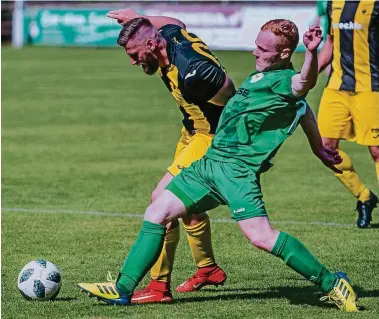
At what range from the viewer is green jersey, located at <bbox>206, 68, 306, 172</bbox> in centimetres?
664

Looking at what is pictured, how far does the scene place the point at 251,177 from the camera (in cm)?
672

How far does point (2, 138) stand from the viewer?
663 inches

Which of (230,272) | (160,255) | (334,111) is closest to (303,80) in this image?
(160,255)

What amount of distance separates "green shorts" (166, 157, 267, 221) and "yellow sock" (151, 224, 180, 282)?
588 mm

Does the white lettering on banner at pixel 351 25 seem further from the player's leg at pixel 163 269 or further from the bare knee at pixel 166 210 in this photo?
the bare knee at pixel 166 210

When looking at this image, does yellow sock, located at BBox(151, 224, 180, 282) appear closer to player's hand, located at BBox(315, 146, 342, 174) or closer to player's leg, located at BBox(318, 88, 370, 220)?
player's hand, located at BBox(315, 146, 342, 174)

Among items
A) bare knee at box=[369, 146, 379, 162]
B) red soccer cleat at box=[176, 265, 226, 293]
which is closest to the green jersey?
red soccer cleat at box=[176, 265, 226, 293]

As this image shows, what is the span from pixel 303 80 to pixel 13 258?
129 inches

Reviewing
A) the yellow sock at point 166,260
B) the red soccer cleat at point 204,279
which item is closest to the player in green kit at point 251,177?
the yellow sock at point 166,260

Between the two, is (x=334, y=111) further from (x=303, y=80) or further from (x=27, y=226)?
(x=303, y=80)

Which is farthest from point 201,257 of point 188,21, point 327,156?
point 188,21

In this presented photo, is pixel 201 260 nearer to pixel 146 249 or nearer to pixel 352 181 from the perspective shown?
pixel 146 249

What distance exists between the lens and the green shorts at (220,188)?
262 inches

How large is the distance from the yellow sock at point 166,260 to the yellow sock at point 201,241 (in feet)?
0.64
